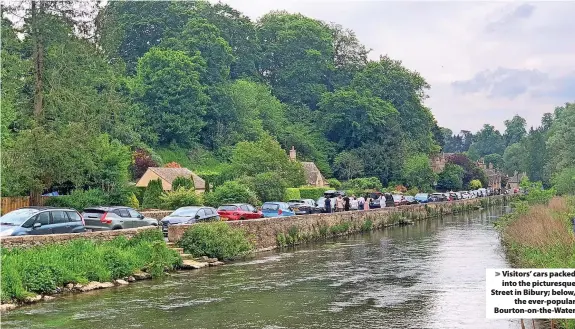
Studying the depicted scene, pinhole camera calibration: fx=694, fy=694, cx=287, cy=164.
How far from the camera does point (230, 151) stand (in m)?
90.8

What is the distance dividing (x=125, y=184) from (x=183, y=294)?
27.2 metres

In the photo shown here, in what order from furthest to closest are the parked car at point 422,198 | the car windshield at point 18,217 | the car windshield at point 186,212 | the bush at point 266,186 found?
the parked car at point 422,198 → the bush at point 266,186 → the car windshield at point 186,212 → the car windshield at point 18,217

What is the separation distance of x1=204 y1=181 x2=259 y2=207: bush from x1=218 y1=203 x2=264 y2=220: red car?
7312 millimetres

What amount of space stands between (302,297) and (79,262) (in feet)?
26.0

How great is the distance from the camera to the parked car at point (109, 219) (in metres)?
31.8

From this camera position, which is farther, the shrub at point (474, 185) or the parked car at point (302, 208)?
the shrub at point (474, 185)

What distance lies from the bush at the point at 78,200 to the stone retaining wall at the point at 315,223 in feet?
39.1

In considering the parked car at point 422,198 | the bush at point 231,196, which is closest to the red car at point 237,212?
the bush at point 231,196

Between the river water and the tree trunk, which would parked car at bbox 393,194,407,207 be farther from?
the tree trunk

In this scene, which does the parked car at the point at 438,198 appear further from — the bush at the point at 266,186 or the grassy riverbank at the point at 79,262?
the grassy riverbank at the point at 79,262

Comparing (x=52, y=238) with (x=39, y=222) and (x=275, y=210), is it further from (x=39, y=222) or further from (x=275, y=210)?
(x=275, y=210)

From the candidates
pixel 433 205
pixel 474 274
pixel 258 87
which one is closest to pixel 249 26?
pixel 258 87

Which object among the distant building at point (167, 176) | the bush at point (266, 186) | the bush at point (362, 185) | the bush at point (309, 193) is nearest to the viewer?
the bush at point (266, 186)

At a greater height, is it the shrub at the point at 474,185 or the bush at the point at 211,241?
the shrub at the point at 474,185
